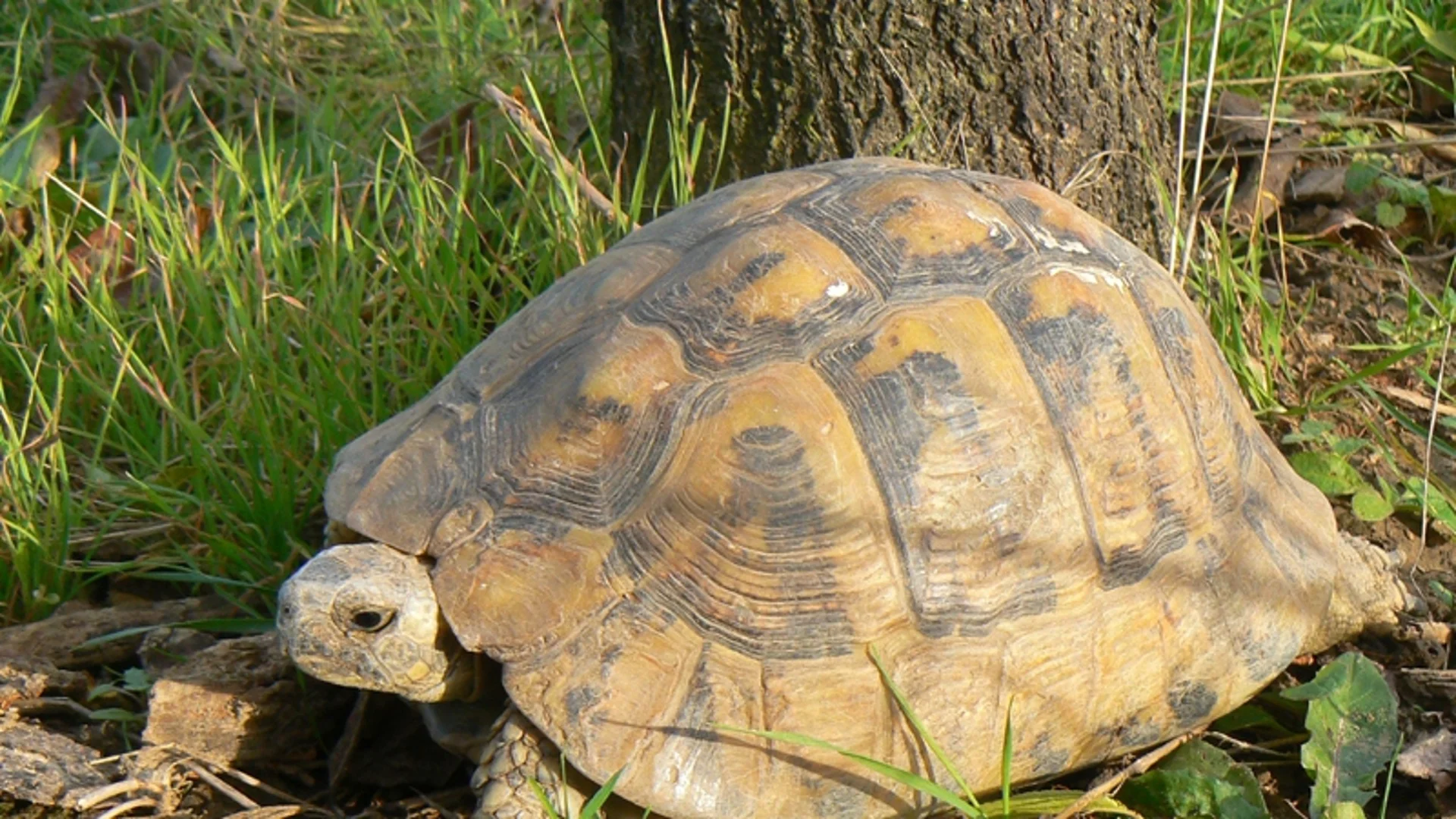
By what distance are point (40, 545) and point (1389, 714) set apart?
261cm

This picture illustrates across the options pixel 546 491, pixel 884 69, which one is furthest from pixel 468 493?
pixel 884 69

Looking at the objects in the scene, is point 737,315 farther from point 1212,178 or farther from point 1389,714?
point 1212,178

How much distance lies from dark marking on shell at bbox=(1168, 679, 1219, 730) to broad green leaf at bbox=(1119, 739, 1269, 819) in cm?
7

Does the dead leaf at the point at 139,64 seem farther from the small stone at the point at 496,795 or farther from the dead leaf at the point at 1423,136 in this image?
the dead leaf at the point at 1423,136

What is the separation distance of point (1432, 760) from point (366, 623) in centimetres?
187

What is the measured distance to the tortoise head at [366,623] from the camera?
7.58 feet

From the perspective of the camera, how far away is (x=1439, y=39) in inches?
171

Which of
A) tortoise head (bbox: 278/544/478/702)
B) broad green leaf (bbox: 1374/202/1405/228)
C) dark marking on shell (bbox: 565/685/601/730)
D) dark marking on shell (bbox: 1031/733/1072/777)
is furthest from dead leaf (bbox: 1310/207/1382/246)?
tortoise head (bbox: 278/544/478/702)

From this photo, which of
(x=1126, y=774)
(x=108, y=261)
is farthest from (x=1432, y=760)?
(x=108, y=261)

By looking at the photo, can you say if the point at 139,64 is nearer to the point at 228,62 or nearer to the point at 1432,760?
the point at 228,62

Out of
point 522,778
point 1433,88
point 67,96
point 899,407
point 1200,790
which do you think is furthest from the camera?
point 67,96

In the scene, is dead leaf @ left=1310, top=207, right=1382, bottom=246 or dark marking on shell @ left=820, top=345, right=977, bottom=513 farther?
dead leaf @ left=1310, top=207, right=1382, bottom=246

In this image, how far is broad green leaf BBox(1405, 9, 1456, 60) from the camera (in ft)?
14.1

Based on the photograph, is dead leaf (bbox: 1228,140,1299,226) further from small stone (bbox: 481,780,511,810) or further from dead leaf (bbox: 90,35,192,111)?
dead leaf (bbox: 90,35,192,111)
